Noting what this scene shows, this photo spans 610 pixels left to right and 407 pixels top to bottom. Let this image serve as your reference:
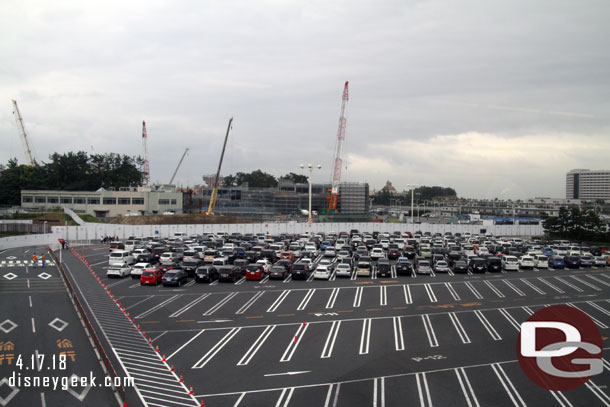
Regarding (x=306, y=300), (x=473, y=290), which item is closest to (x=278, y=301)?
(x=306, y=300)

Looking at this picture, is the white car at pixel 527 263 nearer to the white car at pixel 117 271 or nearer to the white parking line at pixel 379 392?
the white parking line at pixel 379 392

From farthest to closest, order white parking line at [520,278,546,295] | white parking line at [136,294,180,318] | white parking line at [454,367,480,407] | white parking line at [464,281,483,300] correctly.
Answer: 1. white parking line at [520,278,546,295]
2. white parking line at [464,281,483,300]
3. white parking line at [136,294,180,318]
4. white parking line at [454,367,480,407]

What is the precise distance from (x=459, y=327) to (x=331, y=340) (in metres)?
6.46

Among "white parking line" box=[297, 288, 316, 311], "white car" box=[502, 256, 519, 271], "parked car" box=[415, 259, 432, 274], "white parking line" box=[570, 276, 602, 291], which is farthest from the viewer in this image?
"white car" box=[502, 256, 519, 271]

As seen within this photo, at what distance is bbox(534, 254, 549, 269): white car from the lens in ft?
135

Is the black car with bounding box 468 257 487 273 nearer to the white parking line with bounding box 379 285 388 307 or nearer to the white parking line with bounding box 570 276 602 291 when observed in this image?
the white parking line with bounding box 570 276 602 291

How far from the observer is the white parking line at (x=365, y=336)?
18.8 metres

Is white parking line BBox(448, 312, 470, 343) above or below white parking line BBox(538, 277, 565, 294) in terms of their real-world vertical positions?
below

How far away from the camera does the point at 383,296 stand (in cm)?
2873

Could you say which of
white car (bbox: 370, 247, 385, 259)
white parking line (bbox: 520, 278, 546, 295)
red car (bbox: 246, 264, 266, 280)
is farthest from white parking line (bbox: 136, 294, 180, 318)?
white parking line (bbox: 520, 278, 546, 295)

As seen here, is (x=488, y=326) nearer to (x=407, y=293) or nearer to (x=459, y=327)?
(x=459, y=327)

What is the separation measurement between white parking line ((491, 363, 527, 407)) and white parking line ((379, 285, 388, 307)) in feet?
32.2

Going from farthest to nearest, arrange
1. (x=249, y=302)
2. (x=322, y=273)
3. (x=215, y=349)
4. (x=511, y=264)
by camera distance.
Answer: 1. (x=511, y=264)
2. (x=322, y=273)
3. (x=249, y=302)
4. (x=215, y=349)

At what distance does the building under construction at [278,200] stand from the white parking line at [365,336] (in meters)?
91.6
